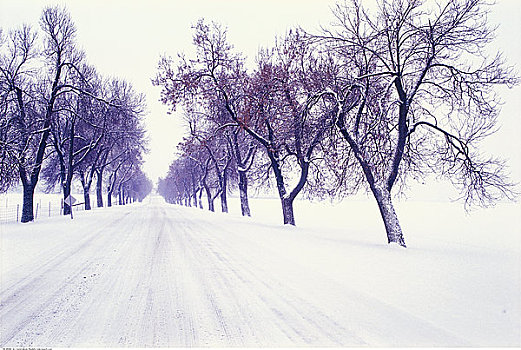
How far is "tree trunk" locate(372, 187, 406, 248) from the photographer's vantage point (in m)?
13.8

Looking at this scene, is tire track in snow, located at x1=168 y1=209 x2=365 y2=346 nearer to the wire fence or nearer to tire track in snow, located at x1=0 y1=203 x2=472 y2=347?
tire track in snow, located at x1=0 y1=203 x2=472 y2=347

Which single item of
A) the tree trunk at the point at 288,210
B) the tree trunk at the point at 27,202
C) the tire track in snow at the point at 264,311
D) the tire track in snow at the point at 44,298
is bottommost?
the tire track in snow at the point at 264,311

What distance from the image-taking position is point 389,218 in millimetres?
13977

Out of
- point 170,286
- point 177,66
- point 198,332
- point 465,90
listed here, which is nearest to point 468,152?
point 465,90

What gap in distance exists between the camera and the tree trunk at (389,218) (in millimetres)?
13766

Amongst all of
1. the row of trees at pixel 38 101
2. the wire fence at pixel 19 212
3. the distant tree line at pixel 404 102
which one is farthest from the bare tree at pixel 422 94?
the wire fence at pixel 19 212

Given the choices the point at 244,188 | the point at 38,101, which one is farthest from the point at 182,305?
the point at 244,188

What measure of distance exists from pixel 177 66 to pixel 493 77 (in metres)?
14.8

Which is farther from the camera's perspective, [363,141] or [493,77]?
[363,141]

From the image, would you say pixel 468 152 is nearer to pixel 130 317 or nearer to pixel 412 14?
pixel 412 14

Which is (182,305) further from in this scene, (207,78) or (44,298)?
(207,78)

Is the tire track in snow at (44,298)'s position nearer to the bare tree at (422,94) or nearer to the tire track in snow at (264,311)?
the tire track in snow at (264,311)

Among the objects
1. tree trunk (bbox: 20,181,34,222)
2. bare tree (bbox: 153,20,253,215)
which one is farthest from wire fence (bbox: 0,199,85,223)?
bare tree (bbox: 153,20,253,215)

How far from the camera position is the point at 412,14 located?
1338cm
